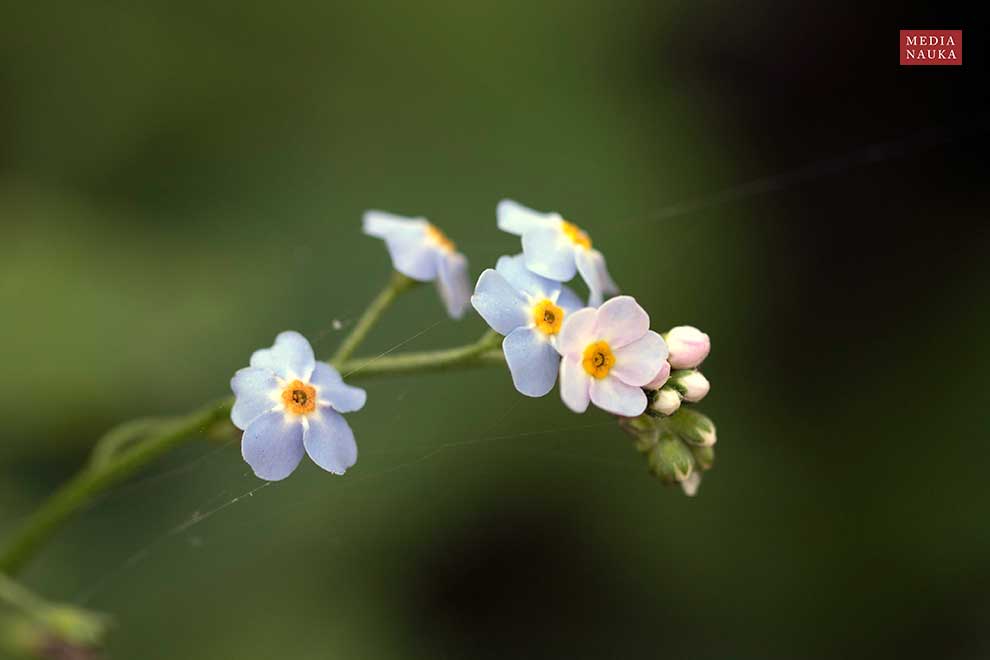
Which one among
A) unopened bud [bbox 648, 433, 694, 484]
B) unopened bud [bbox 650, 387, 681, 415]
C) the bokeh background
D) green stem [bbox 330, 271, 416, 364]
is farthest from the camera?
the bokeh background

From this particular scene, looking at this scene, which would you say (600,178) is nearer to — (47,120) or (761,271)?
(761,271)

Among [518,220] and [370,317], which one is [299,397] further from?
[518,220]

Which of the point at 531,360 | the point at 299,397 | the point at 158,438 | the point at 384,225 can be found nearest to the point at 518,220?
the point at 384,225

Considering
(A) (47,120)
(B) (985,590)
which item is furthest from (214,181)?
(B) (985,590)

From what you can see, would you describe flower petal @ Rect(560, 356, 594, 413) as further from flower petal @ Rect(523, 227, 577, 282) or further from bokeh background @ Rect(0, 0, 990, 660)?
bokeh background @ Rect(0, 0, 990, 660)

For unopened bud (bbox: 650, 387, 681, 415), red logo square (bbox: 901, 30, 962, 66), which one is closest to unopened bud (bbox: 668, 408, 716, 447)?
unopened bud (bbox: 650, 387, 681, 415)

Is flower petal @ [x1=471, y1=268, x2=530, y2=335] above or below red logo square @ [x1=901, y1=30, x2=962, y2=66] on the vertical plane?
below

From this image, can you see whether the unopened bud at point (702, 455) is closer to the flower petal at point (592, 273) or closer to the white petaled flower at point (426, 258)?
the flower petal at point (592, 273)

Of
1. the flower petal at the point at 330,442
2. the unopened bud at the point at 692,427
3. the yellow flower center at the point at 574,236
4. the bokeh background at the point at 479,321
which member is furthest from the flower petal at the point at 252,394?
the bokeh background at the point at 479,321
